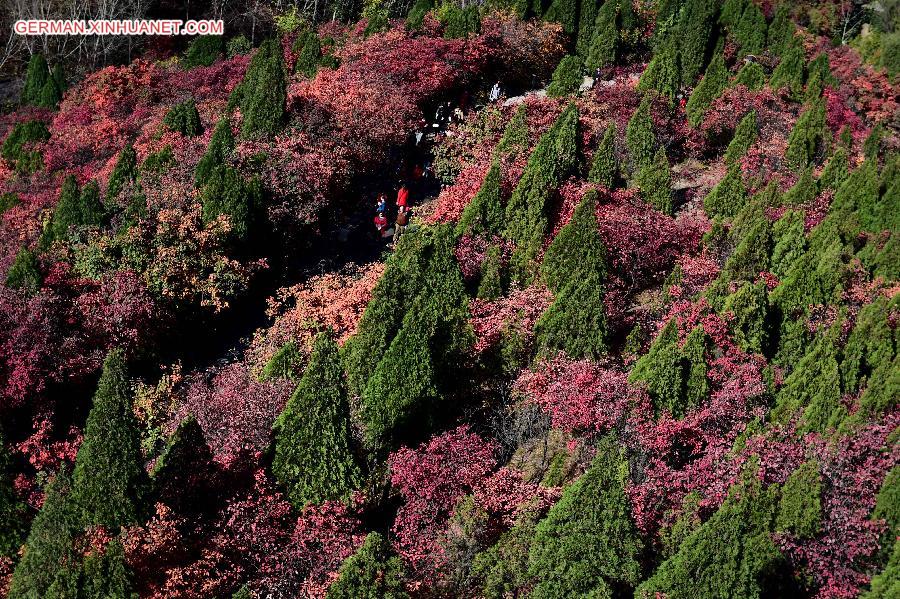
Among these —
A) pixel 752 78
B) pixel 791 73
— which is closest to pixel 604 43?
pixel 752 78

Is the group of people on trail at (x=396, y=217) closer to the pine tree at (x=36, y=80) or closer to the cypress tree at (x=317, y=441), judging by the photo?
the cypress tree at (x=317, y=441)

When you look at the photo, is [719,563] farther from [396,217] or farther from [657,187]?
[396,217]

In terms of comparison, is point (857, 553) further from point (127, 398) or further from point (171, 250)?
point (171, 250)

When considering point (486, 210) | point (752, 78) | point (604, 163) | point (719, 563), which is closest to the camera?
point (719, 563)

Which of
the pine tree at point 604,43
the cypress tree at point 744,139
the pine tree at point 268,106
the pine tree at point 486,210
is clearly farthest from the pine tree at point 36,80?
the cypress tree at point 744,139

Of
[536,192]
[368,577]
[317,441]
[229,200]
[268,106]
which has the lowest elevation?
[317,441]
